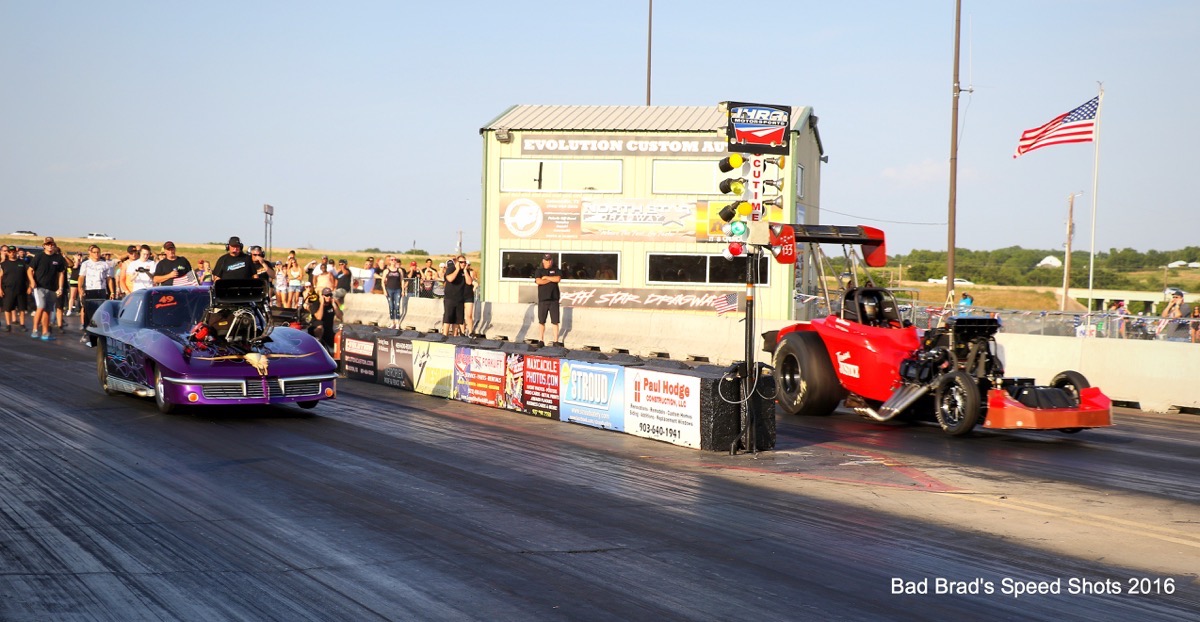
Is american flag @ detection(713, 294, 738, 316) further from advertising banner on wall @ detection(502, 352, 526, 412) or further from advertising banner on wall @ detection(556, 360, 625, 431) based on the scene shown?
advertising banner on wall @ detection(556, 360, 625, 431)

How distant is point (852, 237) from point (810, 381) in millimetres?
1902

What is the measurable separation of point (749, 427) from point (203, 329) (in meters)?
6.31

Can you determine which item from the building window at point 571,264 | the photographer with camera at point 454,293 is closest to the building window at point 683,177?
the building window at point 571,264

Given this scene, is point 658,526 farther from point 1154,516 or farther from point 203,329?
point 203,329

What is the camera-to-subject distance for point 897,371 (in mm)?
13234

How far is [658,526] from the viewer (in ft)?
25.1

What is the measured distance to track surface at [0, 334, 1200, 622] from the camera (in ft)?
19.1

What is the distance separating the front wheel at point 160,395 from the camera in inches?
485

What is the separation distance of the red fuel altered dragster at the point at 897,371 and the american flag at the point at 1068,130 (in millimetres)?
16424

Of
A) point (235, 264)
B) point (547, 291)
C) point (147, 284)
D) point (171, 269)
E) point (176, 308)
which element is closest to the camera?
point (176, 308)

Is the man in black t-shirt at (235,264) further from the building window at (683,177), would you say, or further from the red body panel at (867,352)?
the building window at (683,177)

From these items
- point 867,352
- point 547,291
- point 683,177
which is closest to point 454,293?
point 547,291

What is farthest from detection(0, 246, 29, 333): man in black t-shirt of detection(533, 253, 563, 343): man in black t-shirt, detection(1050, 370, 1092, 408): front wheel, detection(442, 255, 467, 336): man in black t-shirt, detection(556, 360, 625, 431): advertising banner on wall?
detection(1050, 370, 1092, 408): front wheel

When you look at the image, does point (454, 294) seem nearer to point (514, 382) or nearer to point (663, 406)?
point (514, 382)
